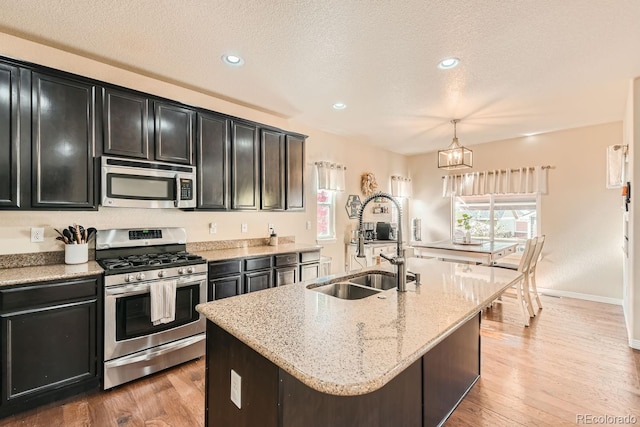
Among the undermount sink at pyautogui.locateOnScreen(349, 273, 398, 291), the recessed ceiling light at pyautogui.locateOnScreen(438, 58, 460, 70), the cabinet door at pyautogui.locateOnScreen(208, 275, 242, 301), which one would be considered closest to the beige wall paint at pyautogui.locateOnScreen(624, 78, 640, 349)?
the recessed ceiling light at pyautogui.locateOnScreen(438, 58, 460, 70)

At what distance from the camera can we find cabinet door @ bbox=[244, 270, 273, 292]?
10.0 ft

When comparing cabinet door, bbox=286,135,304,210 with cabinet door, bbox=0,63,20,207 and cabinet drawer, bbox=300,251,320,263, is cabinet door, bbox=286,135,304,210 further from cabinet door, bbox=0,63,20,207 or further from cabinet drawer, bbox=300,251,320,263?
cabinet door, bbox=0,63,20,207

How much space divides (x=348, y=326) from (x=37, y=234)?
8.64 ft

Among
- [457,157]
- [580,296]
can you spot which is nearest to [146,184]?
[457,157]

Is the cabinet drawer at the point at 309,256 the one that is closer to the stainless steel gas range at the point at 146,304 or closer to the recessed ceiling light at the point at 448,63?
the stainless steel gas range at the point at 146,304

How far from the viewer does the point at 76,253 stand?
2.37 meters

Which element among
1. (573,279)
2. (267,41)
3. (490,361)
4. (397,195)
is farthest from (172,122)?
(573,279)

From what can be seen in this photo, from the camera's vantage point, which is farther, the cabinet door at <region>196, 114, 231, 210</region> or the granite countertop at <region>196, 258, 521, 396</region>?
the cabinet door at <region>196, 114, 231, 210</region>

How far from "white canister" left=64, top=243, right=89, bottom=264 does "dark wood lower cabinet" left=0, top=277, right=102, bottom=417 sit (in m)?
0.35

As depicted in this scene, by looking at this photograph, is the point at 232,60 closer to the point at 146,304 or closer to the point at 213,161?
the point at 213,161

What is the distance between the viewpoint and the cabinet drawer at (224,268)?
2.81m

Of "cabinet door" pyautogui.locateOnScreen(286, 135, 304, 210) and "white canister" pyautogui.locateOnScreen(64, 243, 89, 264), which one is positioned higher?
"cabinet door" pyautogui.locateOnScreen(286, 135, 304, 210)

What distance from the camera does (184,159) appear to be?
2.96 meters

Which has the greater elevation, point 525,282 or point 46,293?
point 46,293
